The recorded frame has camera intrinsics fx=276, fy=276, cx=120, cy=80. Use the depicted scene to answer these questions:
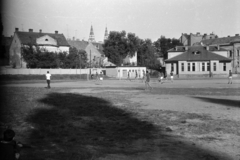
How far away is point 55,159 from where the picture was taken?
18.0 ft

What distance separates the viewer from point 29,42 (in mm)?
64812

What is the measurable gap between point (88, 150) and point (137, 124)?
3.32 meters

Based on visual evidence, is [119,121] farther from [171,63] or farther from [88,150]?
[171,63]

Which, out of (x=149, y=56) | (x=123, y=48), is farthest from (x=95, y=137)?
(x=123, y=48)

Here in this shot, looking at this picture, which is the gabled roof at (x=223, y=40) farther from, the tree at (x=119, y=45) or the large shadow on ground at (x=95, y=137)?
the large shadow on ground at (x=95, y=137)

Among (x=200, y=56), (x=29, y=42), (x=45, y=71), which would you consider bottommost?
(x=45, y=71)

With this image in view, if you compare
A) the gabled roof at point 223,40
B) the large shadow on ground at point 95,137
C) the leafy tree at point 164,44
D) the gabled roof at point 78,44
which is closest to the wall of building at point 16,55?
the gabled roof at point 78,44

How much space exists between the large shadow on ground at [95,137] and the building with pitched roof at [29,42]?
5913cm

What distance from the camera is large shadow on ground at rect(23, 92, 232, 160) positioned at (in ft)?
19.1

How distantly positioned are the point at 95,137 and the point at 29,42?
61.8 metres

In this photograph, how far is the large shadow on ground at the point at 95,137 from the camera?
5.83 metres

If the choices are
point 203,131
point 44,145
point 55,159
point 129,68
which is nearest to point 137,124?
point 203,131

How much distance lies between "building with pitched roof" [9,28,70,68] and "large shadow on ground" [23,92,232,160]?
5913 cm

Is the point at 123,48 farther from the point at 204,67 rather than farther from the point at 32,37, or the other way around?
the point at 204,67
